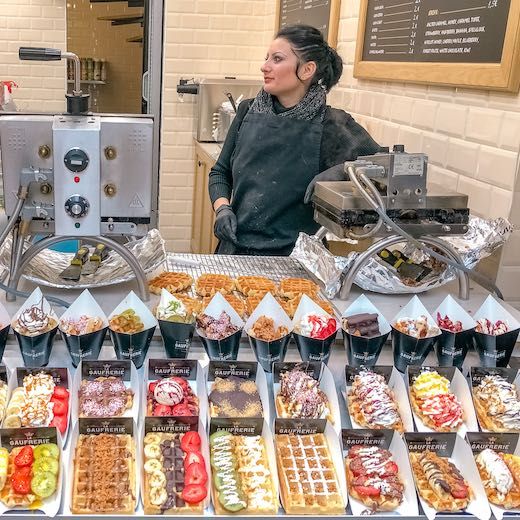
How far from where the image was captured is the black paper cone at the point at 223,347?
62.7 inches

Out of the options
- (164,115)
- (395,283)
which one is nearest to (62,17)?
(164,115)

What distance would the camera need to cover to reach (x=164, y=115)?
5129 millimetres

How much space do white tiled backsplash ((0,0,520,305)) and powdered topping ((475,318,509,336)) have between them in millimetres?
638

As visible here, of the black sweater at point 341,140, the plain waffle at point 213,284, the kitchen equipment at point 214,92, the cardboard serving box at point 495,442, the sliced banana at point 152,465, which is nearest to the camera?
the sliced banana at point 152,465

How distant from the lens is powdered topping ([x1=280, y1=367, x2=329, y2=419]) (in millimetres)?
1427

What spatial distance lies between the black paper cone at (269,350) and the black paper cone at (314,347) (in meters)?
0.04

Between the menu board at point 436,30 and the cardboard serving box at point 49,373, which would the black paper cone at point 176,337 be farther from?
the menu board at point 436,30

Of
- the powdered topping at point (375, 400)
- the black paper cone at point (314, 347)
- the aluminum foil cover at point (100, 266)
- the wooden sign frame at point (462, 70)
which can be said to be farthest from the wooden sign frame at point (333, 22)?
the powdered topping at point (375, 400)

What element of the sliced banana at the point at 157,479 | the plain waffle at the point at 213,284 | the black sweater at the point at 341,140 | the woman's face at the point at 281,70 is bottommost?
the sliced banana at the point at 157,479

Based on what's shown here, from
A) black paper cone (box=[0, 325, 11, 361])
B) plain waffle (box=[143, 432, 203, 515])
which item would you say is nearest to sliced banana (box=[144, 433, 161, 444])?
plain waffle (box=[143, 432, 203, 515])

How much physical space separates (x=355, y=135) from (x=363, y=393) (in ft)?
5.36

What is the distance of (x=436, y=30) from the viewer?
2699 millimetres

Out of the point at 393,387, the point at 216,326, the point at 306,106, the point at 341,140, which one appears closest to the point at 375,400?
the point at 393,387

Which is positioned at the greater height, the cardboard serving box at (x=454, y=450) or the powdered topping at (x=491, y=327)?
the powdered topping at (x=491, y=327)
